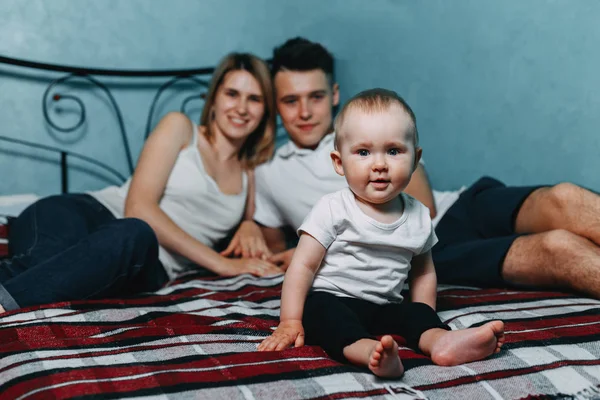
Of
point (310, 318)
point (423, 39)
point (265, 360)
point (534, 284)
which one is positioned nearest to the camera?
point (265, 360)

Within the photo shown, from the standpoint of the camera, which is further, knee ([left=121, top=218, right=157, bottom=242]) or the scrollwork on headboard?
the scrollwork on headboard

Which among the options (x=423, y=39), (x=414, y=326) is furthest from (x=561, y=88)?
(x=414, y=326)

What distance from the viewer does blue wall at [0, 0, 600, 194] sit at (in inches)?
71.7

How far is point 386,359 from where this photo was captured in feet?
2.94

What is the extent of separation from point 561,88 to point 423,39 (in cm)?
61

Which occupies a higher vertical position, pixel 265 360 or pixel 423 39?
pixel 423 39

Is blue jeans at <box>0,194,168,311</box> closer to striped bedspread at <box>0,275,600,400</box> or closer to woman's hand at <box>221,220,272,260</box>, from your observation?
striped bedspread at <box>0,275,600,400</box>

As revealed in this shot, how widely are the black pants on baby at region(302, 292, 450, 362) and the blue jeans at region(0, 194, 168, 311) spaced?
1.81 feet

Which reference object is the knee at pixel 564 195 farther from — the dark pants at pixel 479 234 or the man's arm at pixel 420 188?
the man's arm at pixel 420 188

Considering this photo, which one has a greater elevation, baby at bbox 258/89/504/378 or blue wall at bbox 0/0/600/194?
blue wall at bbox 0/0/600/194

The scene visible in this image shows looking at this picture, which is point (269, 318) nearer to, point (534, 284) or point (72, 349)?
point (72, 349)

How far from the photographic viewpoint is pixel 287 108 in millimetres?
2104

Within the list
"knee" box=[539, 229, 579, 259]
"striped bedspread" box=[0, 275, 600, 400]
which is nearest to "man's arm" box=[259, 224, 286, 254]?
"striped bedspread" box=[0, 275, 600, 400]

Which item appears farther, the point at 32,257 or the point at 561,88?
the point at 561,88
